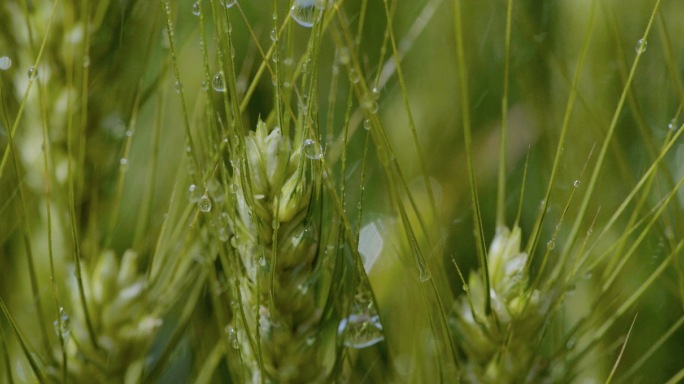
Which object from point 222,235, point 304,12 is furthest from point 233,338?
point 304,12

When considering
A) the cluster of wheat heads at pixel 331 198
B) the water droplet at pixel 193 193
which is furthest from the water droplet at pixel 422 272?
the water droplet at pixel 193 193

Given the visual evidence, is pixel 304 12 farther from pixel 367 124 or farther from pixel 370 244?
pixel 370 244

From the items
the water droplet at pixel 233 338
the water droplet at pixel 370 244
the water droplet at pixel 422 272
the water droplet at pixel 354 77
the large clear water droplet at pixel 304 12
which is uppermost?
the large clear water droplet at pixel 304 12

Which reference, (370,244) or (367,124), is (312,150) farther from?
(370,244)

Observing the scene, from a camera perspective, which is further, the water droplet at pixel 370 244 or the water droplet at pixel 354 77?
the water droplet at pixel 370 244

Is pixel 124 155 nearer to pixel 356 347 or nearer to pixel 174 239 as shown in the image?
pixel 174 239

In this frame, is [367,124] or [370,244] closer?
[367,124]

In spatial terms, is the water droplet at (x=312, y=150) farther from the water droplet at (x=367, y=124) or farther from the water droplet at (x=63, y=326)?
the water droplet at (x=63, y=326)

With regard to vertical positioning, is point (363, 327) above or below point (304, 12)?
below
